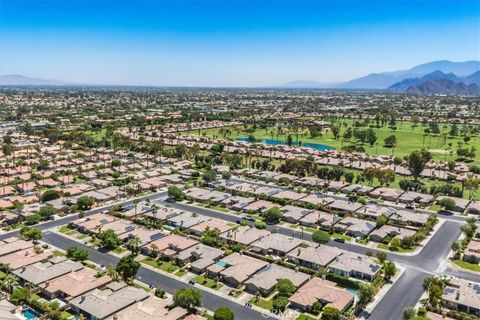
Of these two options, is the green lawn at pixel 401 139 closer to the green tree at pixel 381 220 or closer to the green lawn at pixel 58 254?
the green tree at pixel 381 220

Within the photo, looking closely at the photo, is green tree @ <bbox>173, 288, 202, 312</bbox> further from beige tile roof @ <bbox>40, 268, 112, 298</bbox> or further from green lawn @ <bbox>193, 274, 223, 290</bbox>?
beige tile roof @ <bbox>40, 268, 112, 298</bbox>

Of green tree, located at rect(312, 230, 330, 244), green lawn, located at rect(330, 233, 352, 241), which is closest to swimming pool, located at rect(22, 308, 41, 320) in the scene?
green tree, located at rect(312, 230, 330, 244)

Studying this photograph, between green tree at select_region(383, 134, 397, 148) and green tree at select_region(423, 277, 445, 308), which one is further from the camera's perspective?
green tree at select_region(383, 134, 397, 148)

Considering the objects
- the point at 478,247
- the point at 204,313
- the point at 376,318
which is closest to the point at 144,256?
the point at 204,313

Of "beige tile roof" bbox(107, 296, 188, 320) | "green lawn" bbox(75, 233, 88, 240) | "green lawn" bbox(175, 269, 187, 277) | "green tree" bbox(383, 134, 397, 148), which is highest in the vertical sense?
"green tree" bbox(383, 134, 397, 148)

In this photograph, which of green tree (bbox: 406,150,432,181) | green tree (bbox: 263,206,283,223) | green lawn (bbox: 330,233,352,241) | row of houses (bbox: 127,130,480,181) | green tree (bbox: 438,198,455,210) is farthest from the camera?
row of houses (bbox: 127,130,480,181)

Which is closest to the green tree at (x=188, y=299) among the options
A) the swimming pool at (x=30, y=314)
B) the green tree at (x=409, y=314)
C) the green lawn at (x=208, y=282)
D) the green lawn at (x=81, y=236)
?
the green lawn at (x=208, y=282)
